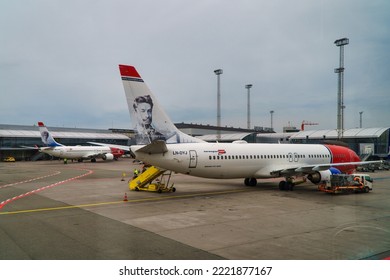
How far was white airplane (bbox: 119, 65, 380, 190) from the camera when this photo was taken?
Answer: 19.5 m

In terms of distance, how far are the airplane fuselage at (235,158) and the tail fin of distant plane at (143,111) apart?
34.9 inches

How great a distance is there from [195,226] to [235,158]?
1085 cm

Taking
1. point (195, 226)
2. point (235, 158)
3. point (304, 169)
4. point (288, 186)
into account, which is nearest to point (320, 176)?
point (304, 169)

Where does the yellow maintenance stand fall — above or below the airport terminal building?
below

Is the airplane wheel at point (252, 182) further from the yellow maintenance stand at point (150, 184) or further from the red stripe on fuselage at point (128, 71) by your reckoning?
the red stripe on fuselage at point (128, 71)

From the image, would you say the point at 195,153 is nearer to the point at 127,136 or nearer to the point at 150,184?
the point at 150,184

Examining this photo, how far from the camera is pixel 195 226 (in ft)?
41.5

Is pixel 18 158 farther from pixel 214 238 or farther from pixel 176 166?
pixel 214 238

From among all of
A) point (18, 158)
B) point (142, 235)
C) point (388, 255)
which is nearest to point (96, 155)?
point (18, 158)

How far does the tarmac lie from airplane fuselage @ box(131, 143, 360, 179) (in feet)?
6.15

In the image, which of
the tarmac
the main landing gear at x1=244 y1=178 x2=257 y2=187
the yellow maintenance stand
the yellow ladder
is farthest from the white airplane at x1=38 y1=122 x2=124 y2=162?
the tarmac

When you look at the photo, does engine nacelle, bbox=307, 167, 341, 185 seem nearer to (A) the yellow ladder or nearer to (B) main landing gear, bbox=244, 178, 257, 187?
(B) main landing gear, bbox=244, 178, 257, 187

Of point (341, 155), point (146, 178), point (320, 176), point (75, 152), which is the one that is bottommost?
point (146, 178)

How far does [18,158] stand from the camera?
84.9 metres
